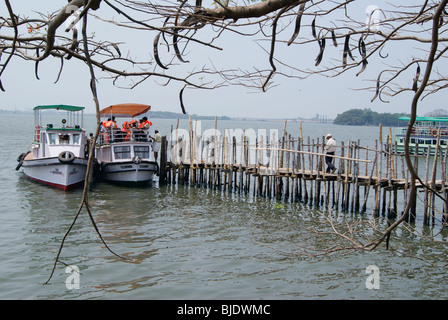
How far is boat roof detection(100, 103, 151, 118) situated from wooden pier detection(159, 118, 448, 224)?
218cm

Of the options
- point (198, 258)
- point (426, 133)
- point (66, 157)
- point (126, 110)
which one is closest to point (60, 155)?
point (66, 157)

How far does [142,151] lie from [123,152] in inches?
33.3

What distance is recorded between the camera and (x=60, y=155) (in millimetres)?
19875

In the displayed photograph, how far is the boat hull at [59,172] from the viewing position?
20.1 m

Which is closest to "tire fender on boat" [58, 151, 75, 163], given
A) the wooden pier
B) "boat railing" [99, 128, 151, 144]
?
"boat railing" [99, 128, 151, 144]

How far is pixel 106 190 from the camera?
69.4ft

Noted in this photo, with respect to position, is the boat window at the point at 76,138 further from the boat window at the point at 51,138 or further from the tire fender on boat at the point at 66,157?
the tire fender on boat at the point at 66,157

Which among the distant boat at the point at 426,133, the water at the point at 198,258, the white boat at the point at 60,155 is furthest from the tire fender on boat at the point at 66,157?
the distant boat at the point at 426,133

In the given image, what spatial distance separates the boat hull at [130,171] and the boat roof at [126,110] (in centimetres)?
266

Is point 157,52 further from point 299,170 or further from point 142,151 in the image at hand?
point 142,151
